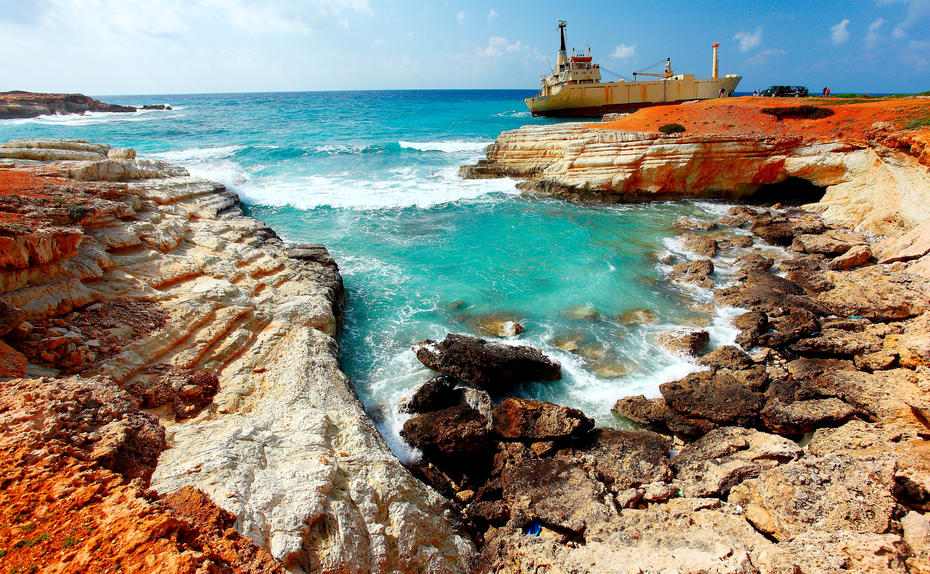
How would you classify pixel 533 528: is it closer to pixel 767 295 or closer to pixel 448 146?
pixel 767 295

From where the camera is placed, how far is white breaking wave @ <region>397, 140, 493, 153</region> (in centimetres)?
3747

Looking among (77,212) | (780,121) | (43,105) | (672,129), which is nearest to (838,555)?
(77,212)

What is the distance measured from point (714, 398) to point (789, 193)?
18719 millimetres

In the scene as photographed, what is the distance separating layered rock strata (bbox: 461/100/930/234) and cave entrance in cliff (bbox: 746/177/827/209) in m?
0.52

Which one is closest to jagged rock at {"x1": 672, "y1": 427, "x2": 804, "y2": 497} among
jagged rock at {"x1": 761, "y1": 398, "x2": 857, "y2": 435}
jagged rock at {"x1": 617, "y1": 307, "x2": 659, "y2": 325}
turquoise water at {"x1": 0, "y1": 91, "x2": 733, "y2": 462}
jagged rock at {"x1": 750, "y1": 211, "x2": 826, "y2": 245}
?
jagged rock at {"x1": 761, "y1": 398, "x2": 857, "y2": 435}

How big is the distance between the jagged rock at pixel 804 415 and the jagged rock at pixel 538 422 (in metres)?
3.28

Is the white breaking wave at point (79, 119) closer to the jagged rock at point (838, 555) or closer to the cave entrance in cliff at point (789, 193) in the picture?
the cave entrance in cliff at point (789, 193)

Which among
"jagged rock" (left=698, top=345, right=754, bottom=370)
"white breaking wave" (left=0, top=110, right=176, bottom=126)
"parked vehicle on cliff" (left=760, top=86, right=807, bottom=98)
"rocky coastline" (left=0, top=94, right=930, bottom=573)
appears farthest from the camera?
"white breaking wave" (left=0, top=110, right=176, bottom=126)

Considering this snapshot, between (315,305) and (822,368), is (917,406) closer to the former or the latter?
(822,368)

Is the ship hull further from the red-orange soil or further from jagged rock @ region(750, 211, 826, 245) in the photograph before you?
jagged rock @ region(750, 211, 826, 245)

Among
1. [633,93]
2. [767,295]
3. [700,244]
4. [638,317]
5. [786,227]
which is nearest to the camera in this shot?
[638,317]

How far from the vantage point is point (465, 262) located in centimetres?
1589

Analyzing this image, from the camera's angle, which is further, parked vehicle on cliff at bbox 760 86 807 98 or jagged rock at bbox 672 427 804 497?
parked vehicle on cliff at bbox 760 86 807 98

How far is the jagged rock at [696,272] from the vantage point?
13320mm
